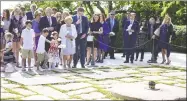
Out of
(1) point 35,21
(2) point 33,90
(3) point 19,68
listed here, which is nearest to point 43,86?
(2) point 33,90

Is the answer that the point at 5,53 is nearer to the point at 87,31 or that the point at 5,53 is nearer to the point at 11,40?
the point at 11,40

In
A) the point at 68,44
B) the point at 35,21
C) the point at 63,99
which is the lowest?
the point at 63,99

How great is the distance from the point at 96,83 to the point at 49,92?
136 cm

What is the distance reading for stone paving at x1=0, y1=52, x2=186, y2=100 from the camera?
6105 mm

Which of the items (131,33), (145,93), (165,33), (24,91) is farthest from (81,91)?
(165,33)

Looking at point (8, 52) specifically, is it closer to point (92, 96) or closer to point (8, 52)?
point (8, 52)

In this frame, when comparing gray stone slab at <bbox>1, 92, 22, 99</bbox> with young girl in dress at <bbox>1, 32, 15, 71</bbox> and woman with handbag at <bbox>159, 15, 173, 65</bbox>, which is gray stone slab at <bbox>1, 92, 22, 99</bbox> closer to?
young girl in dress at <bbox>1, 32, 15, 71</bbox>

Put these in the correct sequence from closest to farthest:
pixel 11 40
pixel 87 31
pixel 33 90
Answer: pixel 33 90 → pixel 11 40 → pixel 87 31

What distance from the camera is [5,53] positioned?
9.89 meters

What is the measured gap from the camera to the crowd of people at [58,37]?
935 centimetres

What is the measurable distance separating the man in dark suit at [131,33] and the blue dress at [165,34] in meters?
0.75

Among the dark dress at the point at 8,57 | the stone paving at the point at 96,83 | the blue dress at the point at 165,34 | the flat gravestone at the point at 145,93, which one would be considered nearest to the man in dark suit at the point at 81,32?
the stone paving at the point at 96,83

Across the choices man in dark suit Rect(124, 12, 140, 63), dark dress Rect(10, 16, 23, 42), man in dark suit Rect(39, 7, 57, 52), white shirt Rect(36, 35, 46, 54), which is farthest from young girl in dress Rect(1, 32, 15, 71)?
man in dark suit Rect(124, 12, 140, 63)

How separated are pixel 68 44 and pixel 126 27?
253 cm
